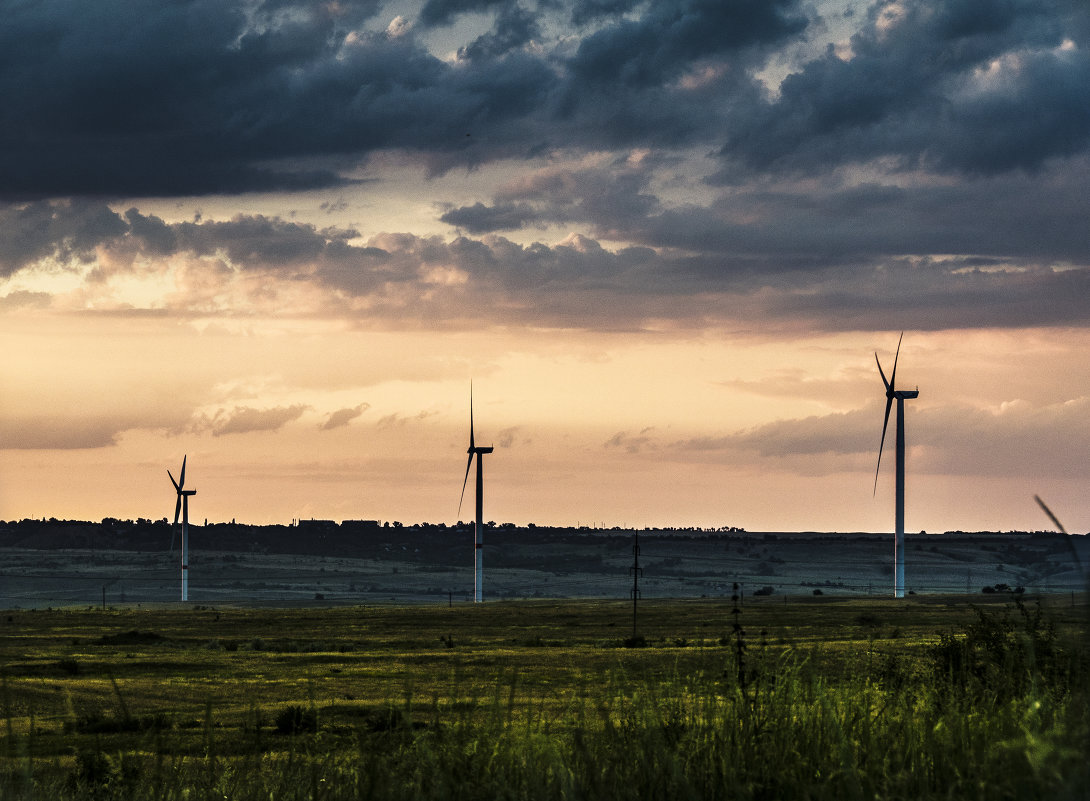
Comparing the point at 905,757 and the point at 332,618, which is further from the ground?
the point at 905,757

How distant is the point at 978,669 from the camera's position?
82.7 ft

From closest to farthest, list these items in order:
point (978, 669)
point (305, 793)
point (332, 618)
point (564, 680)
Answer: point (305, 793) → point (978, 669) → point (564, 680) → point (332, 618)

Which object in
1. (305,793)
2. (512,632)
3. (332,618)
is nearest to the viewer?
(305,793)

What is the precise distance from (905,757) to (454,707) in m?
4.01

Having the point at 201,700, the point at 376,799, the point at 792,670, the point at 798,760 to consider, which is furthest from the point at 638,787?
the point at 201,700

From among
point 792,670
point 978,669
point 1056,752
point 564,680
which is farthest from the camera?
point 564,680

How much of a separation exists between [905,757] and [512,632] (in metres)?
144

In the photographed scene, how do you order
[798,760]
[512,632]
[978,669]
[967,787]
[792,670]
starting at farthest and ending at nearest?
1. [512,632]
2. [978,669]
3. [792,670]
4. [798,760]
5. [967,787]

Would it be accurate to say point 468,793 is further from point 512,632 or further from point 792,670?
point 512,632

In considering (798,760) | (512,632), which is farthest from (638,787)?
(512,632)

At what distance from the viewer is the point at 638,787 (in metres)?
12.1

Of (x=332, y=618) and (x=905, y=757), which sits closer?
(x=905, y=757)

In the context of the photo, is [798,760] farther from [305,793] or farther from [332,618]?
[332,618]

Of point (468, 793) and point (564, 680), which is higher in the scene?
point (468, 793)
